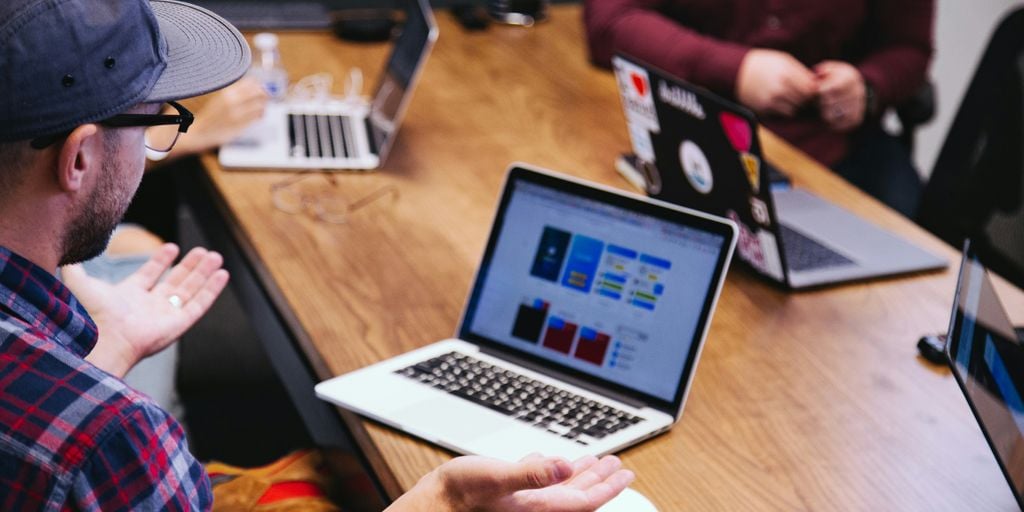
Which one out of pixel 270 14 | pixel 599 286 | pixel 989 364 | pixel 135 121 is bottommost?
pixel 270 14

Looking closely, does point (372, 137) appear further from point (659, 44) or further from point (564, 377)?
point (564, 377)

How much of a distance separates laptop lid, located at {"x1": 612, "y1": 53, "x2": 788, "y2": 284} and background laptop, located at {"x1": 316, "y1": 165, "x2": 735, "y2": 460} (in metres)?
0.25

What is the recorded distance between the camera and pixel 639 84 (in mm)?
1744

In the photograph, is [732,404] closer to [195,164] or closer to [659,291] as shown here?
[659,291]

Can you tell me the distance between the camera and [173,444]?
1.00 metres

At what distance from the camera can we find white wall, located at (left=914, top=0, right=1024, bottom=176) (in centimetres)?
383

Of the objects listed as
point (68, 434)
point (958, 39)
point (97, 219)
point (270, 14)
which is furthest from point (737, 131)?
point (958, 39)

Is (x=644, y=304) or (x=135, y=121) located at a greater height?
(x=135, y=121)

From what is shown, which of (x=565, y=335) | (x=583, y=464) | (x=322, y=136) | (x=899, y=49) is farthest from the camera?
(x=899, y=49)

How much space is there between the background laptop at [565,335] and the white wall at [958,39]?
276cm

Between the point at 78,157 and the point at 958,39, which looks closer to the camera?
the point at 78,157

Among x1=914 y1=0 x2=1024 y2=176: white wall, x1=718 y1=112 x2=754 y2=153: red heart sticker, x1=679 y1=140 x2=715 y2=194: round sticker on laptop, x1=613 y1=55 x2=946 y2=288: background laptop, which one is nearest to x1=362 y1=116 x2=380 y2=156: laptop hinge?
x1=613 y1=55 x2=946 y2=288: background laptop

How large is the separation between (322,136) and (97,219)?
1.00 meters

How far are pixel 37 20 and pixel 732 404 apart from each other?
0.87m
